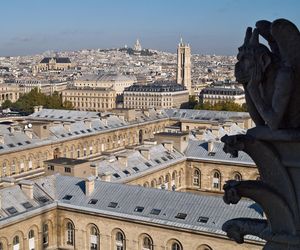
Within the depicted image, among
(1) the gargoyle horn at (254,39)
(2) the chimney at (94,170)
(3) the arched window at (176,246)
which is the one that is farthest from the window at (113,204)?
(1) the gargoyle horn at (254,39)

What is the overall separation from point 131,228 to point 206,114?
58743mm

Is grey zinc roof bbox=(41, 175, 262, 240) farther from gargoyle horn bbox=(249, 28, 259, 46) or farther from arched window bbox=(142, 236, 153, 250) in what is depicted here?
gargoyle horn bbox=(249, 28, 259, 46)

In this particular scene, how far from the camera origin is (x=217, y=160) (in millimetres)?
51219

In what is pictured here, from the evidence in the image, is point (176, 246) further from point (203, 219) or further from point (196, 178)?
point (196, 178)

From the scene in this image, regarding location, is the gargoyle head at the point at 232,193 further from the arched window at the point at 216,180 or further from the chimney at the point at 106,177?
the arched window at the point at 216,180

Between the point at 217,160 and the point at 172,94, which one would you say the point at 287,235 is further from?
the point at 172,94

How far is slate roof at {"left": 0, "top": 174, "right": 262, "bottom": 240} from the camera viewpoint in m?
31.0

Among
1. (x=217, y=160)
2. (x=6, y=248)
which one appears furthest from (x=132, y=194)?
(x=217, y=160)

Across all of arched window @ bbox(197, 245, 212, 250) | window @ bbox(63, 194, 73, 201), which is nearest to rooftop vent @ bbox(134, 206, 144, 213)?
arched window @ bbox(197, 245, 212, 250)

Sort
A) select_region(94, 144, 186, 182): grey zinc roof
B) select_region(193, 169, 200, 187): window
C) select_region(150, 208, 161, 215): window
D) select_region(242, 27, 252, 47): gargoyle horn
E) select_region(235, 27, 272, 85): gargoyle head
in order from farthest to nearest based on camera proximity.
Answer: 1. select_region(193, 169, 200, 187): window
2. select_region(94, 144, 186, 182): grey zinc roof
3. select_region(150, 208, 161, 215): window
4. select_region(242, 27, 252, 47): gargoyle horn
5. select_region(235, 27, 272, 85): gargoyle head

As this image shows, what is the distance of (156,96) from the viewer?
17100 cm

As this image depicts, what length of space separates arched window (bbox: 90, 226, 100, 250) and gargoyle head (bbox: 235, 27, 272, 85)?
28195mm

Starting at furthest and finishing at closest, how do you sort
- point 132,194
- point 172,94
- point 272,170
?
1. point 172,94
2. point 132,194
3. point 272,170

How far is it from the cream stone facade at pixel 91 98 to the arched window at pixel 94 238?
151 metres
